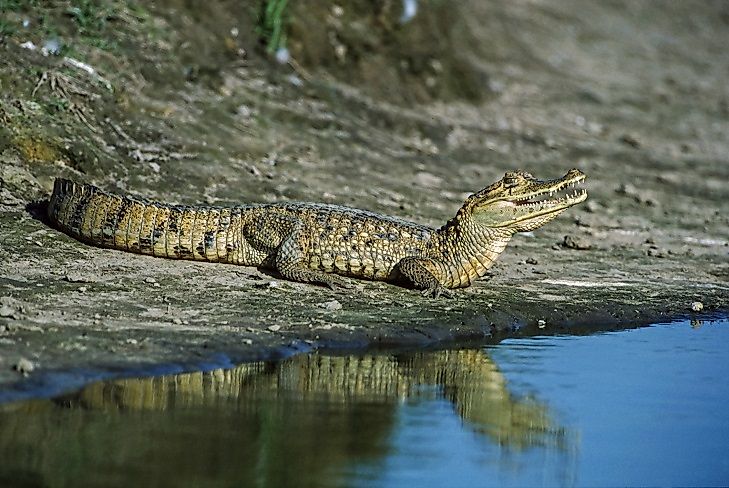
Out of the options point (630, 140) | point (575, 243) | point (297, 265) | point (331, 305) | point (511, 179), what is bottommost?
point (331, 305)

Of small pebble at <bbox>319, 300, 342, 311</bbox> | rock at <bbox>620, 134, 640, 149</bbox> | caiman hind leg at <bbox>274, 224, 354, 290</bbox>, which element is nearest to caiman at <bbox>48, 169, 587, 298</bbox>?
caiman hind leg at <bbox>274, 224, 354, 290</bbox>

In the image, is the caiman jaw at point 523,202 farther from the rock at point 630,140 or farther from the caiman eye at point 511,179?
the rock at point 630,140

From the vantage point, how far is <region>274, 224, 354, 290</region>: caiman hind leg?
8.22 meters

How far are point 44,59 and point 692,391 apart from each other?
613cm

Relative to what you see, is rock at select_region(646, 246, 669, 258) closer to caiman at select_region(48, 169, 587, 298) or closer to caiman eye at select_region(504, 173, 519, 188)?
caiman at select_region(48, 169, 587, 298)

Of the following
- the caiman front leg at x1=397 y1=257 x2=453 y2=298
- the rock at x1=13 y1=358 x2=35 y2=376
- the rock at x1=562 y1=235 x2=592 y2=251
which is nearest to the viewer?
the rock at x1=13 y1=358 x2=35 y2=376

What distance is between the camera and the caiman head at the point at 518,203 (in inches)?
337

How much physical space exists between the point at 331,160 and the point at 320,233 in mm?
3104

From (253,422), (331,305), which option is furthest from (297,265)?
(253,422)

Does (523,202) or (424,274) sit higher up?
(523,202)

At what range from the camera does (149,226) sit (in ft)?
27.3

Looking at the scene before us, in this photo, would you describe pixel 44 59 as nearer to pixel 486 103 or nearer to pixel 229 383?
pixel 229 383

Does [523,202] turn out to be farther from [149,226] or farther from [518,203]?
[149,226]

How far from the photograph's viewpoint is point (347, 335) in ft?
23.6
